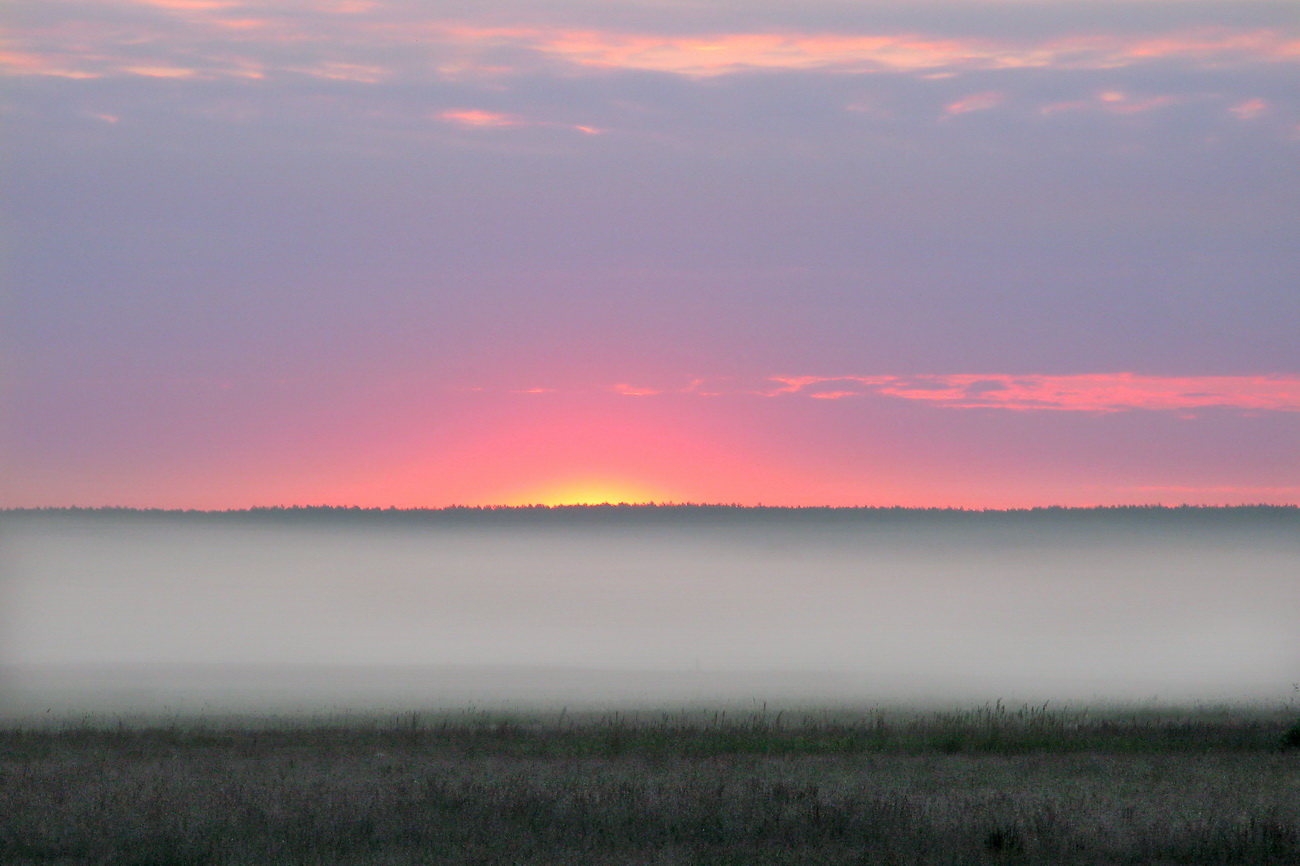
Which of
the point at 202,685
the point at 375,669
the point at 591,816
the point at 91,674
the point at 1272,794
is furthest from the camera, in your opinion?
the point at 375,669

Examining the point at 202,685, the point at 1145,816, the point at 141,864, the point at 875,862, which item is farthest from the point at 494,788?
the point at 202,685

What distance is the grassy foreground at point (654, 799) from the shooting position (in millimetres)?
13266

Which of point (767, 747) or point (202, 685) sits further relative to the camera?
point (202, 685)

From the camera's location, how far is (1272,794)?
1830 cm

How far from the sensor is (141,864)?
502 inches

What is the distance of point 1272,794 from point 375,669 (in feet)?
401

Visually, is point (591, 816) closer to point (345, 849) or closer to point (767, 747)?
point (345, 849)

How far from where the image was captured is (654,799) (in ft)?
52.1

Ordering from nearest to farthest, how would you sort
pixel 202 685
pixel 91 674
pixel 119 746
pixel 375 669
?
pixel 119 746 < pixel 202 685 < pixel 91 674 < pixel 375 669

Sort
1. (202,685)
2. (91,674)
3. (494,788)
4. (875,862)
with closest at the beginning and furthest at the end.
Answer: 1. (875,862)
2. (494,788)
3. (202,685)
4. (91,674)

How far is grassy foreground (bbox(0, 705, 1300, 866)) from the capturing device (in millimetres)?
13266

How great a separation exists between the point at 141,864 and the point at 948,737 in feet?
62.6

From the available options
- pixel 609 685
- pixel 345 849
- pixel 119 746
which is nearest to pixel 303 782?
pixel 345 849

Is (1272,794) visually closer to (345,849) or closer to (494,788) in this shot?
(494,788)
